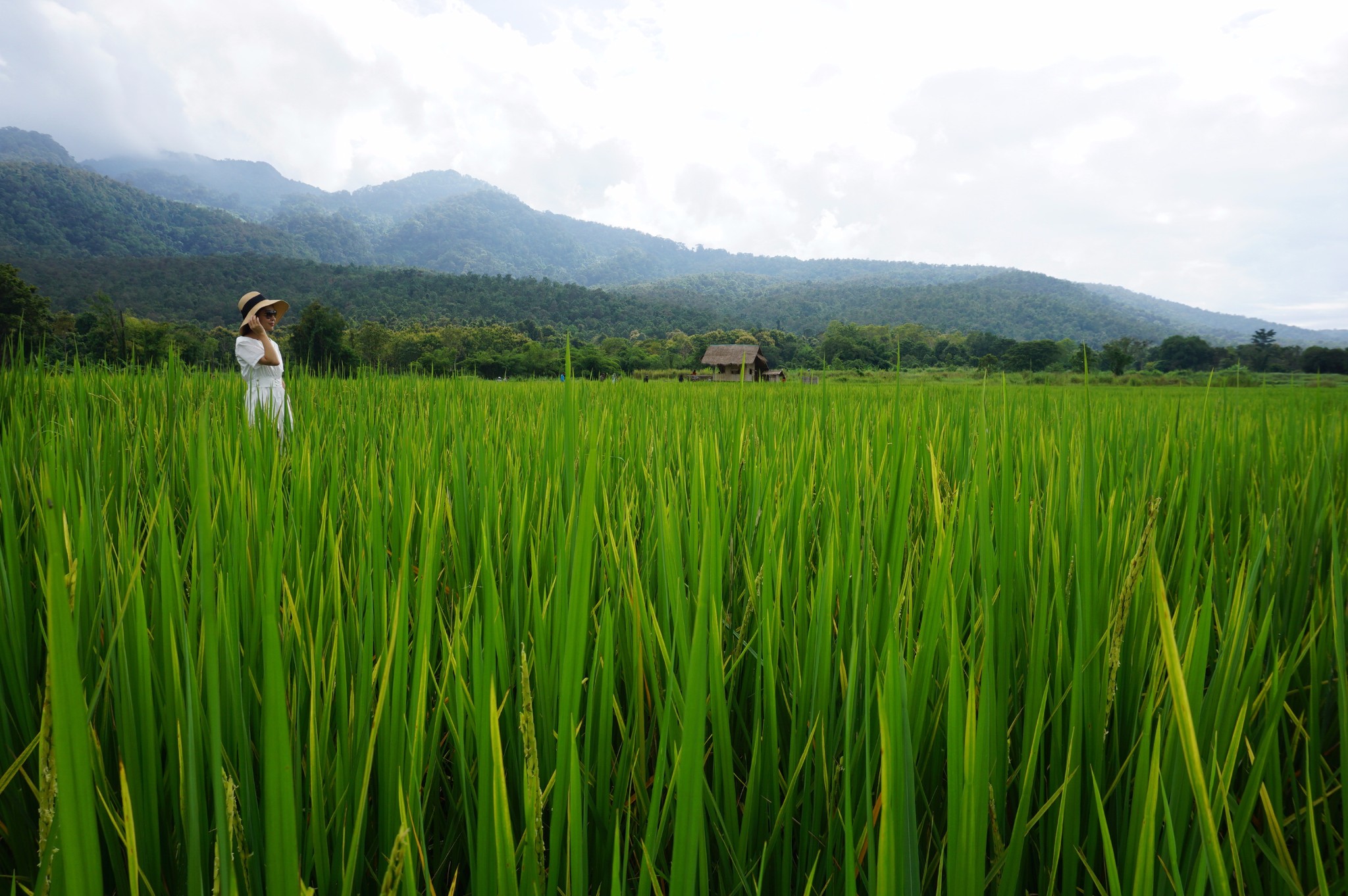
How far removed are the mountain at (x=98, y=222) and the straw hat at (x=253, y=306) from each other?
95.5 meters

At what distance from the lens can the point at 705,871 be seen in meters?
0.43

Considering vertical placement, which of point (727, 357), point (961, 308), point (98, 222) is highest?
point (98, 222)

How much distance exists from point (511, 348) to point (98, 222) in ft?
288

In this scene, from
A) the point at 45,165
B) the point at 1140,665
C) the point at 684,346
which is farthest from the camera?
the point at 45,165

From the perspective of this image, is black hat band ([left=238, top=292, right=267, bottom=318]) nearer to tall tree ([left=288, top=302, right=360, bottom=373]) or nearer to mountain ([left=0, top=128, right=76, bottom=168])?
tall tree ([left=288, top=302, right=360, bottom=373])

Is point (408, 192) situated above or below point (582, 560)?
above

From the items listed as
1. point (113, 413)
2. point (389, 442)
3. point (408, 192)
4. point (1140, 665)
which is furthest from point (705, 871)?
point (408, 192)

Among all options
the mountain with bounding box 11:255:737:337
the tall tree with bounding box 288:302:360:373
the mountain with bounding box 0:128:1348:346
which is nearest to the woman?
A: the tall tree with bounding box 288:302:360:373

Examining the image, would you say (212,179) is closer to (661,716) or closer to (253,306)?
(253,306)

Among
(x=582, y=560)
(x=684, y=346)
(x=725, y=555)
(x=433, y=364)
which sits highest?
(x=684, y=346)

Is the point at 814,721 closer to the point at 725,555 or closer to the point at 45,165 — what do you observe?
the point at 725,555

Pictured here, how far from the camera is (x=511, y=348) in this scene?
3794 cm

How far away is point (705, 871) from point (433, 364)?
413cm

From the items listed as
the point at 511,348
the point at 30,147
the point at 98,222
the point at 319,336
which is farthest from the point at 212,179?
the point at 319,336
